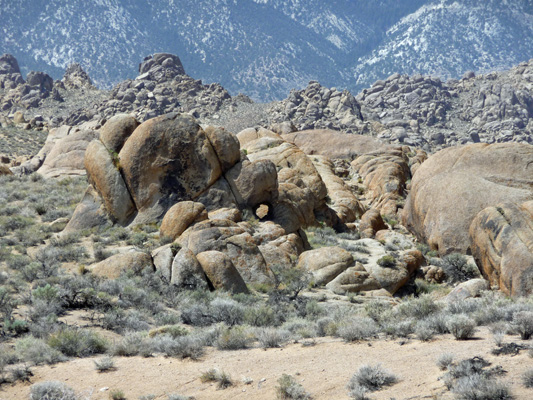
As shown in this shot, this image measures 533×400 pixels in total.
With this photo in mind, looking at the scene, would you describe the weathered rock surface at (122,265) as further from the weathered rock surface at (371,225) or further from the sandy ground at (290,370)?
the weathered rock surface at (371,225)

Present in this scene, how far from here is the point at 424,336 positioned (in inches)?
363

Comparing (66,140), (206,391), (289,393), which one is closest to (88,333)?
(206,391)

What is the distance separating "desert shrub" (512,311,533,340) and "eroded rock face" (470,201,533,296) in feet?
24.0

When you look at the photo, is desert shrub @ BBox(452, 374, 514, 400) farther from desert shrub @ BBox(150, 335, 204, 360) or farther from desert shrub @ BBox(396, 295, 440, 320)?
desert shrub @ BBox(150, 335, 204, 360)

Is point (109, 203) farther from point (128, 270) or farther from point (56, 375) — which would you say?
point (56, 375)

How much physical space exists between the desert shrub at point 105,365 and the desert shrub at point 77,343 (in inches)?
36.4

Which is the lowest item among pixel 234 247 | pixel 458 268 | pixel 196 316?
pixel 458 268

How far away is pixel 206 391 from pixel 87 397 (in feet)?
6.16

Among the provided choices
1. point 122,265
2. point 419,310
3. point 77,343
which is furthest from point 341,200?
point 77,343

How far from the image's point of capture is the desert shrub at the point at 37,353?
9227mm

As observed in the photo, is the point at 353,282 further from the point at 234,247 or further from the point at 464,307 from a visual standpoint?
the point at 464,307

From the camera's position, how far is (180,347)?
9594 millimetres

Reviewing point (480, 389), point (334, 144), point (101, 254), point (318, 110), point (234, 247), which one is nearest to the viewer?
point (480, 389)

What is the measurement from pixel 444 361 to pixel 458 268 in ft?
47.1
